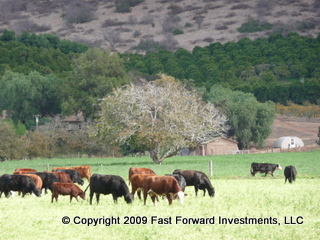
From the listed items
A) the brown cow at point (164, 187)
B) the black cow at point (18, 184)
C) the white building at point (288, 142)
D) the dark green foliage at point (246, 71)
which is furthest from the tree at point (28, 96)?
the brown cow at point (164, 187)

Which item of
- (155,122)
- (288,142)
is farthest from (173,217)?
(288,142)

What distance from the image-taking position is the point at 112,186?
24.2 meters

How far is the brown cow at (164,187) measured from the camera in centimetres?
2278

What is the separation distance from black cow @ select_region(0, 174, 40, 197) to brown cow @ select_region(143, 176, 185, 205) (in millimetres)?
5563

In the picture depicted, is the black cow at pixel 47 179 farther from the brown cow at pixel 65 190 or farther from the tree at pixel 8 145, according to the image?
the tree at pixel 8 145

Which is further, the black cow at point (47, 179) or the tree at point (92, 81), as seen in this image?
the tree at point (92, 81)

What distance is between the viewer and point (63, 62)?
499 feet

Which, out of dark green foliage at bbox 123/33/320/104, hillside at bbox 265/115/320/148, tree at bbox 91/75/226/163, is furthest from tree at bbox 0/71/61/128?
tree at bbox 91/75/226/163

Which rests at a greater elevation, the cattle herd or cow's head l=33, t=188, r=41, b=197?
the cattle herd

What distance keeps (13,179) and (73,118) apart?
92266 mm

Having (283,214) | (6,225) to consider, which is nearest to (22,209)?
(6,225)

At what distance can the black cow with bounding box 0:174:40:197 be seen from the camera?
2680cm

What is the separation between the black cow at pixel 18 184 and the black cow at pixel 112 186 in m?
3.53

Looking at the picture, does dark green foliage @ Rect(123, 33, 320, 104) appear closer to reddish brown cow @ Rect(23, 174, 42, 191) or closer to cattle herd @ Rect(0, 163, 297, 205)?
cattle herd @ Rect(0, 163, 297, 205)
